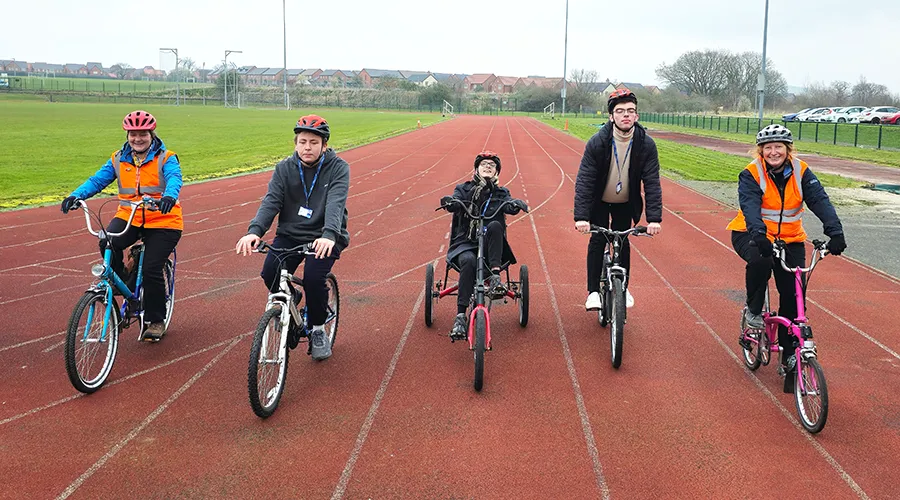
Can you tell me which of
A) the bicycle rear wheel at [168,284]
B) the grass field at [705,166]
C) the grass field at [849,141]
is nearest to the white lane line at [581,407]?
the bicycle rear wheel at [168,284]

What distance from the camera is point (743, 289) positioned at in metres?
7.91

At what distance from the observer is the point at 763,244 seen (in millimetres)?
4551

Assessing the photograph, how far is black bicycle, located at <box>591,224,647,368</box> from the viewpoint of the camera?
5.29 meters

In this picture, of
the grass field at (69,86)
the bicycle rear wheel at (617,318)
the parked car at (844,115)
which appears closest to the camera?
the bicycle rear wheel at (617,318)

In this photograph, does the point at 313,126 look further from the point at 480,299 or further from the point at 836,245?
the point at 836,245

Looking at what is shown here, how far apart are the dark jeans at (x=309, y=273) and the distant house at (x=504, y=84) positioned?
157 m

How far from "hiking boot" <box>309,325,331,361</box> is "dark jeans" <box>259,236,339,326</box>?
153mm

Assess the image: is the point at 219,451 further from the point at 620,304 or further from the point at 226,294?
the point at 226,294

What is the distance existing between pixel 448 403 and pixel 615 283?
5.32 feet

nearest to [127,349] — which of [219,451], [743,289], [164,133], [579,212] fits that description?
[219,451]

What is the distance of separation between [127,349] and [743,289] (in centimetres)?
614

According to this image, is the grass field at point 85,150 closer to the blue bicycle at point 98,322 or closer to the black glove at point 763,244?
the blue bicycle at point 98,322

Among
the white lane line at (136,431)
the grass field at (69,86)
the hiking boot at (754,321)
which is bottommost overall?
the white lane line at (136,431)

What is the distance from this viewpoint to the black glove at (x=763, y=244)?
4555 mm
